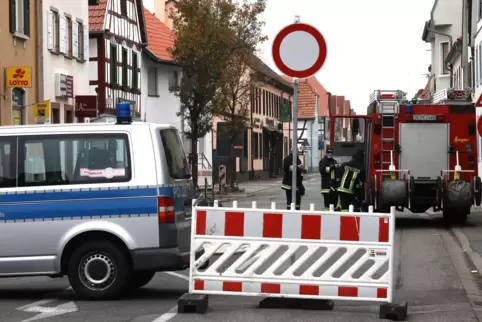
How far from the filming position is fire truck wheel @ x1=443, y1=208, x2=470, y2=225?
22.8 m

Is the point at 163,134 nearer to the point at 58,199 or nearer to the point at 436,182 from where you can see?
the point at 58,199

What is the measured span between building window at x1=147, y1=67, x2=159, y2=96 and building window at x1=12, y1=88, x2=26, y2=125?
1937cm

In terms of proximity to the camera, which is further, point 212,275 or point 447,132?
point 447,132

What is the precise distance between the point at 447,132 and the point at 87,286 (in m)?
13.2

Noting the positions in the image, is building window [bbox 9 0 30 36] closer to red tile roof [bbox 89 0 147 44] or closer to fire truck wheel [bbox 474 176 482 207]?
red tile roof [bbox 89 0 147 44]

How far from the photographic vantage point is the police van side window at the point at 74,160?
1107 cm

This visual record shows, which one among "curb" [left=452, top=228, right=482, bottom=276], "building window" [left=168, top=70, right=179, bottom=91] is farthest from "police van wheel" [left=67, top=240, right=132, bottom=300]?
"building window" [left=168, top=70, right=179, bottom=91]

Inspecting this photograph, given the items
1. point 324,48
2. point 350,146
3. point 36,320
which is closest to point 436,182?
point 350,146

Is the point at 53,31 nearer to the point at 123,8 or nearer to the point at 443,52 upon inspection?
the point at 123,8

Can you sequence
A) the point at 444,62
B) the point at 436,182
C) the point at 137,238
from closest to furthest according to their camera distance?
1. the point at 137,238
2. the point at 436,182
3. the point at 444,62

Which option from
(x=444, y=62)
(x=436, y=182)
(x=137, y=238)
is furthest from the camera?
(x=444, y=62)

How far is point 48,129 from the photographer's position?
11.3 m

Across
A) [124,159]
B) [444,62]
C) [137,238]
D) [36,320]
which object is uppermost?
[444,62]

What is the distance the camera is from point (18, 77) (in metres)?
28.0
